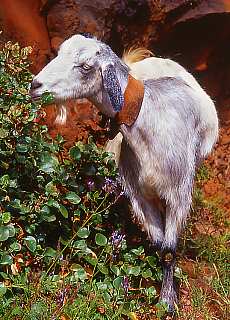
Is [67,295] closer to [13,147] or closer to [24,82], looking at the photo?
[13,147]

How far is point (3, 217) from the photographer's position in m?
3.25

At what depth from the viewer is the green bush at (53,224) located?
322 cm

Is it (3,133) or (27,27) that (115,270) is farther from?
(27,27)

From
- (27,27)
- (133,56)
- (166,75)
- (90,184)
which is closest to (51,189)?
(90,184)

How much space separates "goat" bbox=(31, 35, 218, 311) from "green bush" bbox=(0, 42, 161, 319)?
11 cm

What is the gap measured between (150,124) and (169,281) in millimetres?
854

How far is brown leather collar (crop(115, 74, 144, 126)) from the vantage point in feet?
11.0

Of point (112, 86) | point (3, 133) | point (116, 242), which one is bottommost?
point (116, 242)

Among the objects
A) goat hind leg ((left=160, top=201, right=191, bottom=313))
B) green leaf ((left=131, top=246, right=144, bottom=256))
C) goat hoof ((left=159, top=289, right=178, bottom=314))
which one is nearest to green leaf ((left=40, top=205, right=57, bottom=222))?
green leaf ((left=131, top=246, right=144, bottom=256))

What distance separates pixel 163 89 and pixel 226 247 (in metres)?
1.44

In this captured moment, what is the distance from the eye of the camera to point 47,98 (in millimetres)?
3246

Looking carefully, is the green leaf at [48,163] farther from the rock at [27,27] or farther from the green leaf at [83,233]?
the rock at [27,27]

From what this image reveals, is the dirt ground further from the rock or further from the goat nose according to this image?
the goat nose

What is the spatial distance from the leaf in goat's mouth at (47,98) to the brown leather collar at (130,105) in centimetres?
32
